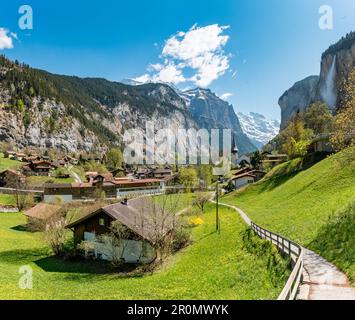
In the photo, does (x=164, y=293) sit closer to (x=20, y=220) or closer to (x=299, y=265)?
(x=299, y=265)

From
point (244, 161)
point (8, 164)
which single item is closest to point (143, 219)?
point (8, 164)

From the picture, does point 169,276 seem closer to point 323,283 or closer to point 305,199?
point 323,283

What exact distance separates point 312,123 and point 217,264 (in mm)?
84124

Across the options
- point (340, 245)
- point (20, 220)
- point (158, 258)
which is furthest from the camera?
point (20, 220)

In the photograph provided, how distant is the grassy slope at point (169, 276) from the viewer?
20833 mm

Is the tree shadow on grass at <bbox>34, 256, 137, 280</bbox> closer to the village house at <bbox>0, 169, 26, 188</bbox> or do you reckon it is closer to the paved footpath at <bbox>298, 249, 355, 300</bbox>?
the paved footpath at <bbox>298, 249, 355, 300</bbox>

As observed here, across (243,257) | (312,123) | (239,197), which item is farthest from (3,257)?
(312,123)

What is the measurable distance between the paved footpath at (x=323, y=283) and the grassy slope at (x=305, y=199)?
77 centimetres

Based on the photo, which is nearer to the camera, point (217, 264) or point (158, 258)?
point (217, 264)

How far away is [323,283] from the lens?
15.2 m

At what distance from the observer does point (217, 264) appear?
90.8ft

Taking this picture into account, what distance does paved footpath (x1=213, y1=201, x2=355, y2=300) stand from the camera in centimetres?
1333
